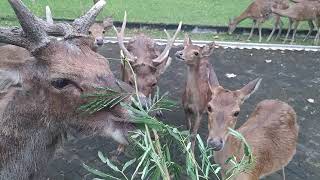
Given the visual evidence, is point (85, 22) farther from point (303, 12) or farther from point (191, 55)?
point (303, 12)

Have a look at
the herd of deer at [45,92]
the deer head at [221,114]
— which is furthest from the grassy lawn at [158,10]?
the herd of deer at [45,92]

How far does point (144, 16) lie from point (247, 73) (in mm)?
4607

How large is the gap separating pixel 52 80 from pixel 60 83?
0.20 ft

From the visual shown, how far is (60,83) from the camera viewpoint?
3.79 m

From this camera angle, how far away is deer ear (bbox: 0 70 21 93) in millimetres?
3760

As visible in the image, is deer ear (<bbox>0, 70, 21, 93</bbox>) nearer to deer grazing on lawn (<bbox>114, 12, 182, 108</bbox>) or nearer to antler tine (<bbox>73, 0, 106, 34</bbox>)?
antler tine (<bbox>73, 0, 106, 34</bbox>)

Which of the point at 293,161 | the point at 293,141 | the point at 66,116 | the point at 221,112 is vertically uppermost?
the point at 66,116

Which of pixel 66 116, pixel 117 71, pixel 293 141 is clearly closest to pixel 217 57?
pixel 117 71

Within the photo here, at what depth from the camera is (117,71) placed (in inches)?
376

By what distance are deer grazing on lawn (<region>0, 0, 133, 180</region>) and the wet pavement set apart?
8.39 ft

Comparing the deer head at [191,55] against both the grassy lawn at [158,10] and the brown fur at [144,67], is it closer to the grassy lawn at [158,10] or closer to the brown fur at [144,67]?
the brown fur at [144,67]

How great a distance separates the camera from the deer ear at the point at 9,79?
3.76 m

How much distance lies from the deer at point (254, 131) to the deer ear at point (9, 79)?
2.14 metres

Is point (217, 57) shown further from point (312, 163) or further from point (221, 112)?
point (221, 112)
